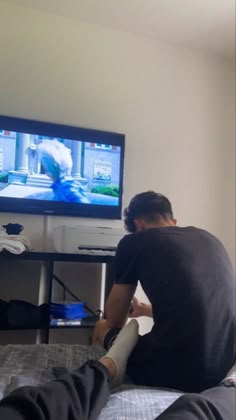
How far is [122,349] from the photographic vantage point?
121 centimetres

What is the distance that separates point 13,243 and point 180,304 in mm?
1098

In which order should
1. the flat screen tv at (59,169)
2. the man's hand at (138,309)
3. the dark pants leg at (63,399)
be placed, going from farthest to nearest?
the flat screen tv at (59,169) → the man's hand at (138,309) → the dark pants leg at (63,399)

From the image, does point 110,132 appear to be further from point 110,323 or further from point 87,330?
point 110,323

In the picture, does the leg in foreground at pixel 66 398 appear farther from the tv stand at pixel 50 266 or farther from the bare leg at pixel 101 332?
the tv stand at pixel 50 266

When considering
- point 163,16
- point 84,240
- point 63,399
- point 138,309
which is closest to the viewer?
point 63,399

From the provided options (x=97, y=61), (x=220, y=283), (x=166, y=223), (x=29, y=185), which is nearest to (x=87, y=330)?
(x=29, y=185)

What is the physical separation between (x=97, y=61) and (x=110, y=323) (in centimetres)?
183

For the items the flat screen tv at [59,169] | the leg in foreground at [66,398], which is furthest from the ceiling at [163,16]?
the leg in foreground at [66,398]

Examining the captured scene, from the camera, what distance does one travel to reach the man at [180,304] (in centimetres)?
119

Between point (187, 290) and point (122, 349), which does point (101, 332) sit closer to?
point (122, 349)

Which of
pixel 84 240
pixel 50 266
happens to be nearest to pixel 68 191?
pixel 84 240

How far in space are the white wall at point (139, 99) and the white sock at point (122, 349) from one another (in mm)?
1266

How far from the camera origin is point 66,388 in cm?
89

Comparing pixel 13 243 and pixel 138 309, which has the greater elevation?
pixel 13 243
